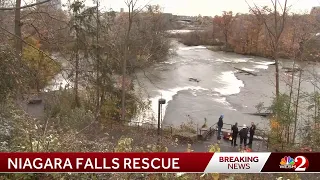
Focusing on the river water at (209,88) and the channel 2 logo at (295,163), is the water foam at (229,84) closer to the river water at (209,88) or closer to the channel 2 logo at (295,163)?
the river water at (209,88)

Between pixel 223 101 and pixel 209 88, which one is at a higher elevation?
pixel 209 88

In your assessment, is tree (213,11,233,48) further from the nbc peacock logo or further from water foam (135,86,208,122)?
the nbc peacock logo

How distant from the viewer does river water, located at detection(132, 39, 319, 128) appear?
75.5 ft

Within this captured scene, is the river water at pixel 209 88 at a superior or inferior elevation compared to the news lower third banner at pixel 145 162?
inferior

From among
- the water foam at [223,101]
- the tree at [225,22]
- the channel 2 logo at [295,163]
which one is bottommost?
the water foam at [223,101]

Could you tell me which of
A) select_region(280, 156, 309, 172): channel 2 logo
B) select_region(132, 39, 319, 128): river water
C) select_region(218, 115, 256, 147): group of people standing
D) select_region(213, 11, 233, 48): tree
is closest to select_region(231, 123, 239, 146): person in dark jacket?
select_region(218, 115, 256, 147): group of people standing

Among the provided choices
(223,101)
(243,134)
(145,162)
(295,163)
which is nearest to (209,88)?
(223,101)

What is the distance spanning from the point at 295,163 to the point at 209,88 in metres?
25.9

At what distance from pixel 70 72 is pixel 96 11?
480 inches

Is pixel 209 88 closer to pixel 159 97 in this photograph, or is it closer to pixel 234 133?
pixel 159 97

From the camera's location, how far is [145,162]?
191 inches

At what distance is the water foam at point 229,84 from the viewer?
98.1 feet

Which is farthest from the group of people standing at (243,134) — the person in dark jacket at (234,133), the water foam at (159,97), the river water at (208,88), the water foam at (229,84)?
the water foam at (229,84)

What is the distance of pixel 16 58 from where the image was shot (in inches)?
265
